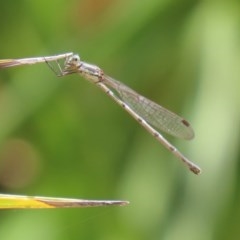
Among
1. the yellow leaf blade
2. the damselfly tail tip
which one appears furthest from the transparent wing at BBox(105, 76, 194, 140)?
the yellow leaf blade

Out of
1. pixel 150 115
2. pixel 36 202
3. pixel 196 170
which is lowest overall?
pixel 36 202

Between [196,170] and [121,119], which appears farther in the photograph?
[121,119]

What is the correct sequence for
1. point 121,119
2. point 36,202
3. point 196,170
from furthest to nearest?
1. point 121,119
2. point 196,170
3. point 36,202

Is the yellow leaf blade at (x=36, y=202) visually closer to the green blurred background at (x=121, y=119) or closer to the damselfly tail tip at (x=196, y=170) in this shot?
the damselfly tail tip at (x=196, y=170)

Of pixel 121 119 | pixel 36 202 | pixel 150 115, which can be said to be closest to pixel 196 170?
pixel 150 115

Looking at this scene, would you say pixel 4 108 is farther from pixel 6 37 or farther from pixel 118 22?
pixel 118 22

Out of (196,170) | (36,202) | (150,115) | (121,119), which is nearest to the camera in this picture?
(36,202)

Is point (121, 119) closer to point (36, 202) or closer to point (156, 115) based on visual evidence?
point (156, 115)

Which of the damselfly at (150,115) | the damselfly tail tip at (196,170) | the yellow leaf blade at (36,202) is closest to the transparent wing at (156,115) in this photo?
the damselfly at (150,115)

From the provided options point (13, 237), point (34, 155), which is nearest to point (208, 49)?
point (34, 155)
